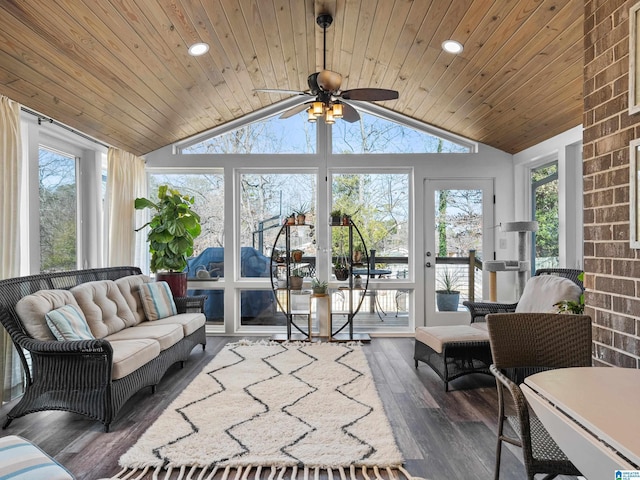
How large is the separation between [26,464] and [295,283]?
3.84m

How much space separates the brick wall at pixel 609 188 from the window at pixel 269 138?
12.5 ft

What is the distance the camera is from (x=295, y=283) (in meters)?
5.25

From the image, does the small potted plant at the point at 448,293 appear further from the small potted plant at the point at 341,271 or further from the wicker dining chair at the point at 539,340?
the wicker dining chair at the point at 539,340

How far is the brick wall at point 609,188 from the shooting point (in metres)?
1.86

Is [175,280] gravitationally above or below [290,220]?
below

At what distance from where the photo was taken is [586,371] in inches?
60.2

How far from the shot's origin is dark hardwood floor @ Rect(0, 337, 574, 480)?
91.0 inches

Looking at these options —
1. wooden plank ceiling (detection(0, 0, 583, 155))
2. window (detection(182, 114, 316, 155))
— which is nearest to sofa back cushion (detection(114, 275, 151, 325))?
wooden plank ceiling (detection(0, 0, 583, 155))

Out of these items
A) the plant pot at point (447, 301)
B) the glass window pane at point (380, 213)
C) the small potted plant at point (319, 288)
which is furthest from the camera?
the glass window pane at point (380, 213)

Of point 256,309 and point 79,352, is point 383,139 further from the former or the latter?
point 79,352

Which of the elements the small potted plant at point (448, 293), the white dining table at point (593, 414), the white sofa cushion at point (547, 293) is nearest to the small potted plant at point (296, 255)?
the small potted plant at point (448, 293)

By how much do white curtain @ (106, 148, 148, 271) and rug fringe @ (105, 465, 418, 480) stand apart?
10.1 ft

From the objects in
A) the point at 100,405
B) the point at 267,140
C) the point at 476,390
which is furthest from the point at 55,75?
the point at 476,390

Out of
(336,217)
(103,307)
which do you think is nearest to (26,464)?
(103,307)
